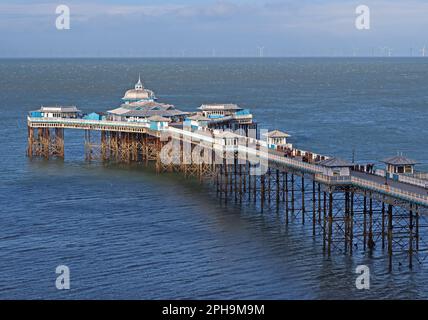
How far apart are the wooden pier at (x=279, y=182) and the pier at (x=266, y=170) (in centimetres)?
8

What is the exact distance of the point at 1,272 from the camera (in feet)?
178

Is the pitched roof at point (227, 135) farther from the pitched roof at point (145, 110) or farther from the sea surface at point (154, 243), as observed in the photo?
the pitched roof at point (145, 110)

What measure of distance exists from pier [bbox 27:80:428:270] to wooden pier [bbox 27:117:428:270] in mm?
83

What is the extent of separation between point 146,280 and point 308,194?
2659 centimetres

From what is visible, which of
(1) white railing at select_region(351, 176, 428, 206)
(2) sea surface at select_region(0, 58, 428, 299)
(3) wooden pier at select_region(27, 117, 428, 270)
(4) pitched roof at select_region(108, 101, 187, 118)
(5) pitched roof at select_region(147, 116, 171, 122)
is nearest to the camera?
(2) sea surface at select_region(0, 58, 428, 299)

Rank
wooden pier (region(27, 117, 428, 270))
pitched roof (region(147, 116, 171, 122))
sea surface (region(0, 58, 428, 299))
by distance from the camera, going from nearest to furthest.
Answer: sea surface (region(0, 58, 428, 299)) → wooden pier (region(27, 117, 428, 270)) → pitched roof (region(147, 116, 171, 122))

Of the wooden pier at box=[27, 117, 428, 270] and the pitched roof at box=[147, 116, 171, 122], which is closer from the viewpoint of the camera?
the wooden pier at box=[27, 117, 428, 270]

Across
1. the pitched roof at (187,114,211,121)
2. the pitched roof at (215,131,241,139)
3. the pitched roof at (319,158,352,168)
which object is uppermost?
the pitched roof at (187,114,211,121)

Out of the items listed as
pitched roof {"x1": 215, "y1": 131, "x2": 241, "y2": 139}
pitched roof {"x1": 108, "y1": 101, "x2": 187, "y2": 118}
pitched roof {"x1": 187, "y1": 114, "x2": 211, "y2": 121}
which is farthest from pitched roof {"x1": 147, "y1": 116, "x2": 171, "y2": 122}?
pitched roof {"x1": 215, "y1": 131, "x2": 241, "y2": 139}

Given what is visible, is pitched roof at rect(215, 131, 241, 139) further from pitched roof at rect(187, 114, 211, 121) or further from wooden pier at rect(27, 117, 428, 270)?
pitched roof at rect(187, 114, 211, 121)

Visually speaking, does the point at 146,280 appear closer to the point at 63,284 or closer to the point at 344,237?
the point at 63,284

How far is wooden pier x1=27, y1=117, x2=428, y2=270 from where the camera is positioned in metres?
57.6

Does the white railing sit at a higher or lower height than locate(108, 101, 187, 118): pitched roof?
lower
